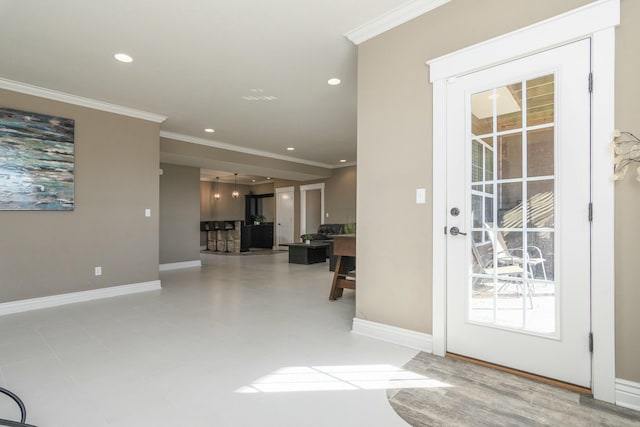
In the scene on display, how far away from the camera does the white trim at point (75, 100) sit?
3.74 metres

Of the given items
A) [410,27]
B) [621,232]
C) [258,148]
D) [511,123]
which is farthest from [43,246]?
[621,232]

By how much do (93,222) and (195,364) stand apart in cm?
321

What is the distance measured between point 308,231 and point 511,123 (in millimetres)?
9051

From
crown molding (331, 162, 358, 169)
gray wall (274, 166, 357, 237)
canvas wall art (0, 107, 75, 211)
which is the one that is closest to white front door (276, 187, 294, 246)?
gray wall (274, 166, 357, 237)

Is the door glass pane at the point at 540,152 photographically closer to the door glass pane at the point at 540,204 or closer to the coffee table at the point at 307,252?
the door glass pane at the point at 540,204

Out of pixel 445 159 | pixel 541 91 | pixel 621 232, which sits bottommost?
pixel 621 232

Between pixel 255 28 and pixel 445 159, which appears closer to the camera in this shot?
pixel 445 159

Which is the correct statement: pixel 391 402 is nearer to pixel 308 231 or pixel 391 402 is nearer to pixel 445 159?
pixel 445 159

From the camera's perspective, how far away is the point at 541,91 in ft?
6.54

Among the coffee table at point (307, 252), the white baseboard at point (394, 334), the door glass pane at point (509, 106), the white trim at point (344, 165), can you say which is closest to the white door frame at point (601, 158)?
the door glass pane at point (509, 106)

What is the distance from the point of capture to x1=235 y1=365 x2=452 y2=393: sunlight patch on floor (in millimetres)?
1910

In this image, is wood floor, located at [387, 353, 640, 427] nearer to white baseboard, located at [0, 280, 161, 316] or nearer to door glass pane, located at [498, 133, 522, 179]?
door glass pane, located at [498, 133, 522, 179]

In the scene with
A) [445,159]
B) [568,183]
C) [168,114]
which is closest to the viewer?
[568,183]

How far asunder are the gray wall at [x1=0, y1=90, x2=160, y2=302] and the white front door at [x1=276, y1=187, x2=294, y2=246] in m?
6.52
